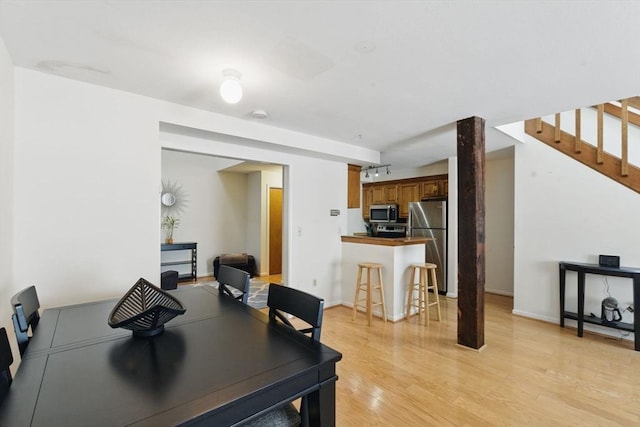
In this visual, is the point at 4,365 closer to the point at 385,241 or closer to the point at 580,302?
the point at 385,241

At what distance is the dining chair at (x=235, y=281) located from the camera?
1.93 meters

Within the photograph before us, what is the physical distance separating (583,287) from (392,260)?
6.67 feet

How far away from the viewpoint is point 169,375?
1.00 m

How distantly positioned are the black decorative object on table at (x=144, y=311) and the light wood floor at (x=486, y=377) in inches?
50.5

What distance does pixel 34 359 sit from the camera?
110 centimetres

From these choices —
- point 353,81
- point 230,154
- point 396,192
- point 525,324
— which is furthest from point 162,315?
point 396,192

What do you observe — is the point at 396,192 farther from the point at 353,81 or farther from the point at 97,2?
the point at 97,2

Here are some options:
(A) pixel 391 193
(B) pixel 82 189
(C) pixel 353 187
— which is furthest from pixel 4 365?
(A) pixel 391 193

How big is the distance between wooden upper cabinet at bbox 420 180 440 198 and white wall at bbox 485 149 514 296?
823 millimetres

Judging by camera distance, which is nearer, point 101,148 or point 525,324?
point 101,148

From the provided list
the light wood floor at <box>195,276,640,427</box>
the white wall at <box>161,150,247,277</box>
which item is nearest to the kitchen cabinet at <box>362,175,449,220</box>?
the light wood floor at <box>195,276,640,427</box>

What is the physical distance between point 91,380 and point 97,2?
5.28ft

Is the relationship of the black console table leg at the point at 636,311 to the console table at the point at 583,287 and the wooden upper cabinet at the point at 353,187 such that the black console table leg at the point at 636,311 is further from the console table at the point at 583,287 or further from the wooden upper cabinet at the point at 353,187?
the wooden upper cabinet at the point at 353,187

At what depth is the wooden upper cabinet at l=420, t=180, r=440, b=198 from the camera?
5.18 metres
